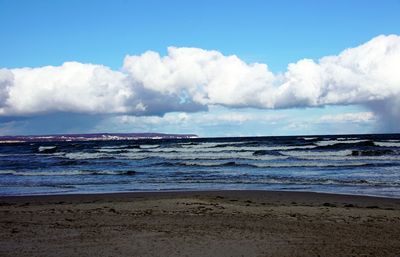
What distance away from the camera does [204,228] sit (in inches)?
368

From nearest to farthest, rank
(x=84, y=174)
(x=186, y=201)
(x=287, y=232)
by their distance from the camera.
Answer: (x=287, y=232), (x=186, y=201), (x=84, y=174)

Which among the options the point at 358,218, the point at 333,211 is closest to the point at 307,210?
the point at 333,211

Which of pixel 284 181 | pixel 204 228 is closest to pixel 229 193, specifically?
pixel 284 181

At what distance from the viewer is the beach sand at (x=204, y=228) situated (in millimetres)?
7520

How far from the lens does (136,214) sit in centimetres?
1136

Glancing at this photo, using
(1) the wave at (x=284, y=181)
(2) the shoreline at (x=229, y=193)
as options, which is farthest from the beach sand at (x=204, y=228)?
(1) the wave at (x=284, y=181)

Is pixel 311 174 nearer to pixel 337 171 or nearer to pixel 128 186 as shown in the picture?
pixel 337 171

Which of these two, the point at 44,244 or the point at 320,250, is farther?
the point at 44,244

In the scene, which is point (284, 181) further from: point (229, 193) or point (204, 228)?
point (204, 228)

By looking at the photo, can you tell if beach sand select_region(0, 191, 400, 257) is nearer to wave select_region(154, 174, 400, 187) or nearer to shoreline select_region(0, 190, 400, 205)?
shoreline select_region(0, 190, 400, 205)

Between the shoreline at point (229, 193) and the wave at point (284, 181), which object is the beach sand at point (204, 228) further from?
the wave at point (284, 181)

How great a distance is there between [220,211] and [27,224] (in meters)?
4.63

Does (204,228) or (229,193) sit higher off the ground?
(204,228)

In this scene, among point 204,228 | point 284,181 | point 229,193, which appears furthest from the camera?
point 284,181
